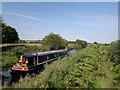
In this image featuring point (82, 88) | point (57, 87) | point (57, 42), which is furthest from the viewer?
point (57, 42)

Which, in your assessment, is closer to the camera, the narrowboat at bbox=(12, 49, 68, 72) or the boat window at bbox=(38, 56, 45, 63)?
the narrowboat at bbox=(12, 49, 68, 72)

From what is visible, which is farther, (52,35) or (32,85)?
(52,35)

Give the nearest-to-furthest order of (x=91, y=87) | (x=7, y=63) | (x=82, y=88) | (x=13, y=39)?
(x=82, y=88)
(x=91, y=87)
(x=7, y=63)
(x=13, y=39)

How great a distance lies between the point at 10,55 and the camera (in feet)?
122

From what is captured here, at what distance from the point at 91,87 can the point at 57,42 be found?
180ft

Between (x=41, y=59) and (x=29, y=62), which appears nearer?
(x=29, y=62)

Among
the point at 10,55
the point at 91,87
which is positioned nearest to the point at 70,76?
the point at 91,87

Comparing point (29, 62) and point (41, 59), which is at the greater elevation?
point (41, 59)

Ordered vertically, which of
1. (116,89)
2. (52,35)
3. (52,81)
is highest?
(52,35)

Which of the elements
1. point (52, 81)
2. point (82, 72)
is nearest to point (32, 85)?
point (52, 81)

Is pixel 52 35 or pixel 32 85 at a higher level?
pixel 52 35

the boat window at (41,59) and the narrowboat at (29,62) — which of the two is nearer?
the narrowboat at (29,62)

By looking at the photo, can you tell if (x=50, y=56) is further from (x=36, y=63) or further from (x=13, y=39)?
(x=13, y=39)

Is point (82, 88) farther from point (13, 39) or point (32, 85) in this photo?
point (13, 39)
